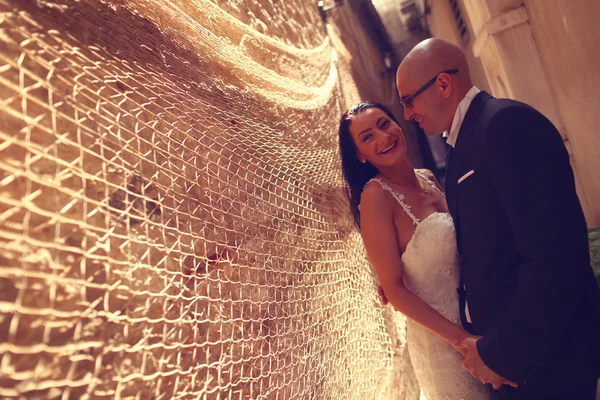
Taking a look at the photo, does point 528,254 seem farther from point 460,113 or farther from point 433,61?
point 433,61

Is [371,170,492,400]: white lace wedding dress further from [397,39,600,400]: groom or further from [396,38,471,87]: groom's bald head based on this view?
[396,38,471,87]: groom's bald head

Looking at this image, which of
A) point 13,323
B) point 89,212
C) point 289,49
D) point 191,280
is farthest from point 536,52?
point 13,323

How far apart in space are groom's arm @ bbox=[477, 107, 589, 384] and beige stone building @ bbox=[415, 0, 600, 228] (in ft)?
4.76

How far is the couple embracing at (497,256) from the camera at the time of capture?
2.99 feet

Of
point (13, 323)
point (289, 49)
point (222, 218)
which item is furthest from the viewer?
point (289, 49)

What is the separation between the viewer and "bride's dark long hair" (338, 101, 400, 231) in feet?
6.04

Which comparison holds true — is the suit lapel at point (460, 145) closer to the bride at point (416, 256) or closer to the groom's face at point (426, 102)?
the groom's face at point (426, 102)

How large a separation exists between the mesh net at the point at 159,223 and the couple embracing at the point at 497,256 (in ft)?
1.32

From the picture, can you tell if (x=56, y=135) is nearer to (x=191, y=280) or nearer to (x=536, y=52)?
(x=191, y=280)

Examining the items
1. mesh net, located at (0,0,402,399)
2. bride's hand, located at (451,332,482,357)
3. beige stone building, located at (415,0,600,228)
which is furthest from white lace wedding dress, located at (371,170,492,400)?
beige stone building, located at (415,0,600,228)

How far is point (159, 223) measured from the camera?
885 mm

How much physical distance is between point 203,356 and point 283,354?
355 mm

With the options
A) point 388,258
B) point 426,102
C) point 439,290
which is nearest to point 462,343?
point 439,290

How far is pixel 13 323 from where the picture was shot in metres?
0.52
